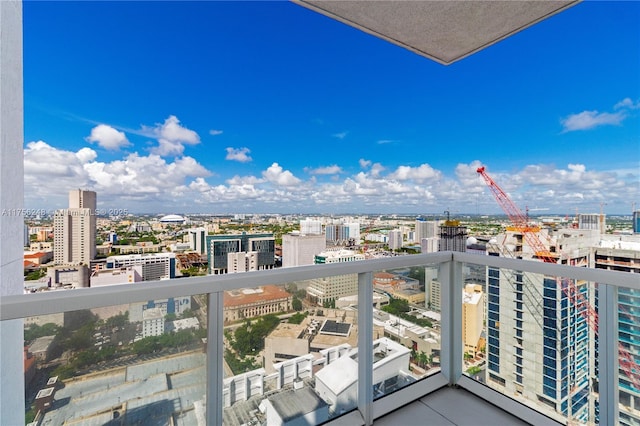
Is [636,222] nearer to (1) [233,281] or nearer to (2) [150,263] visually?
(1) [233,281]

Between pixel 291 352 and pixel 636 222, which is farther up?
pixel 636 222

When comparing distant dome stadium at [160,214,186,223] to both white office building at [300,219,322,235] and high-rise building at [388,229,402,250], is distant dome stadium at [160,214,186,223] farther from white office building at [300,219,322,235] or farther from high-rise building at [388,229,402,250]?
high-rise building at [388,229,402,250]

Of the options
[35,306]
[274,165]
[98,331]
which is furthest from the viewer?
[274,165]

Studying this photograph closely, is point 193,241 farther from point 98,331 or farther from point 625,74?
point 625,74

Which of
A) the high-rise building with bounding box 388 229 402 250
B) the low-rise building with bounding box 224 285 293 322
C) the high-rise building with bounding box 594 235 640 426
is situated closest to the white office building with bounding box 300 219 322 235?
the high-rise building with bounding box 388 229 402 250

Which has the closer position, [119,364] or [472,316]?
[119,364]

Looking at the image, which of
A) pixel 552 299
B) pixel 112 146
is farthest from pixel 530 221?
pixel 112 146

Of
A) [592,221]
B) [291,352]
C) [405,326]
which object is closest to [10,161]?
[291,352]

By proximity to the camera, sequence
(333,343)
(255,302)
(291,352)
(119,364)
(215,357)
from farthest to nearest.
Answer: (333,343) → (291,352) → (255,302) → (215,357) → (119,364)
